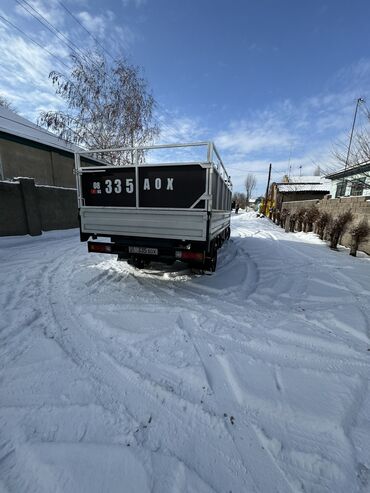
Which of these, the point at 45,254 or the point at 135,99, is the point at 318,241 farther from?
the point at 135,99

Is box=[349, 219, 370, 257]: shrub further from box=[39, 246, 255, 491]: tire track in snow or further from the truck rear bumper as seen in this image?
box=[39, 246, 255, 491]: tire track in snow

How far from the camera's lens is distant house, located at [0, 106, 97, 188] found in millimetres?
12422

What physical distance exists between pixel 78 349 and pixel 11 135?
1472 centimetres

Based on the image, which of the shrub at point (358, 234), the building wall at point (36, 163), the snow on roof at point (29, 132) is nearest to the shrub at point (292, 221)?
the shrub at point (358, 234)

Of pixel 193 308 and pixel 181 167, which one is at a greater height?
pixel 181 167

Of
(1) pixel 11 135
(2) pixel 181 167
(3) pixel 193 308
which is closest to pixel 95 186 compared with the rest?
(2) pixel 181 167

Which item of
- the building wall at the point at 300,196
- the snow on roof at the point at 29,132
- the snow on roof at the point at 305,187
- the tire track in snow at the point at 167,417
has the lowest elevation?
the tire track in snow at the point at 167,417

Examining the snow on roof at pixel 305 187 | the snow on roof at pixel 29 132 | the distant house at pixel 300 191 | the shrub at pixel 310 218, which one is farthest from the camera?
the distant house at pixel 300 191

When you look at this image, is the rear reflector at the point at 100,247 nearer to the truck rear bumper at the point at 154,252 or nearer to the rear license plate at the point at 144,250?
the truck rear bumper at the point at 154,252

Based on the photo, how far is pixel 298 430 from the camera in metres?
1.69

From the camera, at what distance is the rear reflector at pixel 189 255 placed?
393 cm

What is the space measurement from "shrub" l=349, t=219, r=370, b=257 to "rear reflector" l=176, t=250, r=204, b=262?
673 cm

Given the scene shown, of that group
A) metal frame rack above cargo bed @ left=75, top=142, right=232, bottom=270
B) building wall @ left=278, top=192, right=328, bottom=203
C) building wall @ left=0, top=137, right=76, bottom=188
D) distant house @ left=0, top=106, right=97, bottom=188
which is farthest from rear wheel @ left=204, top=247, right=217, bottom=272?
building wall @ left=278, top=192, right=328, bottom=203

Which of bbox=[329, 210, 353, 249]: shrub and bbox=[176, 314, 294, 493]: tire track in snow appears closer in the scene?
bbox=[176, 314, 294, 493]: tire track in snow
